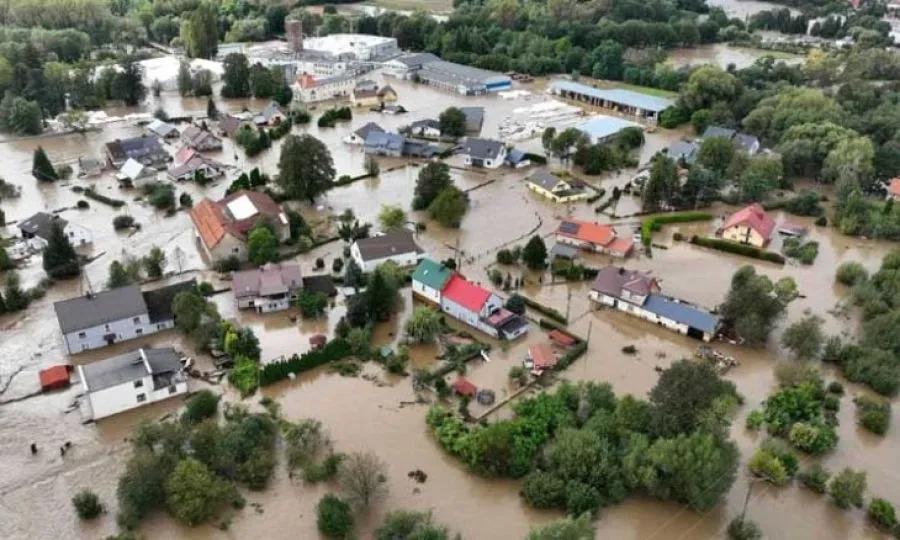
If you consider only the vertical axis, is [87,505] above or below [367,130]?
below

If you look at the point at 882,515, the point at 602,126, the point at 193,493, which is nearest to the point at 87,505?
the point at 193,493

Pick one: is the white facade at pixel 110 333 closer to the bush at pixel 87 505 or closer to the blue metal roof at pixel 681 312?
the bush at pixel 87 505

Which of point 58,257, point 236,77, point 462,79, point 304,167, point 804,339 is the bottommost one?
point 58,257

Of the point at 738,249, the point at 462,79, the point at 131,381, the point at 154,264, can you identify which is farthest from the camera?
the point at 462,79

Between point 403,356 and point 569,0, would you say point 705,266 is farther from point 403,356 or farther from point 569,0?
point 569,0

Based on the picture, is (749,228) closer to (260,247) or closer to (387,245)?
(387,245)

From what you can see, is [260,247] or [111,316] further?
[260,247]

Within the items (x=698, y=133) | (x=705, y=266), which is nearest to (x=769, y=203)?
(x=705, y=266)
